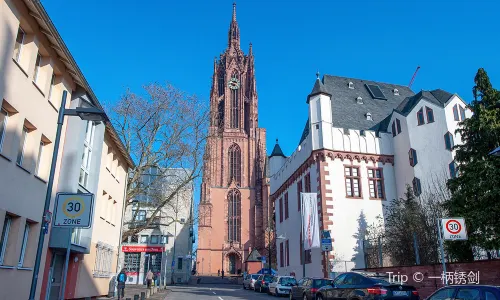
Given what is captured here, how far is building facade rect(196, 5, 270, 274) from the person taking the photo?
78.4 metres

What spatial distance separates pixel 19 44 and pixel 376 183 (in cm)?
2490

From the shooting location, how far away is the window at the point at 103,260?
20.2 m

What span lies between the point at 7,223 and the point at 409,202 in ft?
70.9

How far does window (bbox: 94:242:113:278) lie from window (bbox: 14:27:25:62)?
1093cm

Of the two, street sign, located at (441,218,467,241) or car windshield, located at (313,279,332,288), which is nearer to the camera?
street sign, located at (441,218,467,241)

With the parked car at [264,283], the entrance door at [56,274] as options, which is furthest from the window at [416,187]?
the entrance door at [56,274]

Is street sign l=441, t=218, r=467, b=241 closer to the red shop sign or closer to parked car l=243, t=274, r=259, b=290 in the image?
parked car l=243, t=274, r=259, b=290

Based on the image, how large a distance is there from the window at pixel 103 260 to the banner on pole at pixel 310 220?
1243 cm

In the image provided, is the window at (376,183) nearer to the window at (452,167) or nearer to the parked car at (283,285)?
the window at (452,167)

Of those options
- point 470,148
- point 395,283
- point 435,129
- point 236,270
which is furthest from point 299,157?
point 236,270

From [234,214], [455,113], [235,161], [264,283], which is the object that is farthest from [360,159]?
[235,161]

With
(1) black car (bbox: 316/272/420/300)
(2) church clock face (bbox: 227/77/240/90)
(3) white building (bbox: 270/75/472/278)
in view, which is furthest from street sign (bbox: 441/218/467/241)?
(2) church clock face (bbox: 227/77/240/90)

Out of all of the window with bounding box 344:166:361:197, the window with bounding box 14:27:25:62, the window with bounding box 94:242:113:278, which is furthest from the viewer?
the window with bounding box 344:166:361:197

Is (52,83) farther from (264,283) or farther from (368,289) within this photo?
(264,283)
